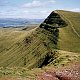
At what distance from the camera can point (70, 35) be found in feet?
540

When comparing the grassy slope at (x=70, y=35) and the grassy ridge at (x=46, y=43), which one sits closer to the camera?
the grassy ridge at (x=46, y=43)

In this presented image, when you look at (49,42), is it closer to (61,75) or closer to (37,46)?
(37,46)

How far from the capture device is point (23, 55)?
500 feet

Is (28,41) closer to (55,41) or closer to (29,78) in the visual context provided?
(55,41)

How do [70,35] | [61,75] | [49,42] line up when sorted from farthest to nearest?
1. [70,35]
2. [49,42]
3. [61,75]

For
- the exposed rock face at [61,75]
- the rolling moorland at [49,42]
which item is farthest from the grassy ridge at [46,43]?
the exposed rock face at [61,75]

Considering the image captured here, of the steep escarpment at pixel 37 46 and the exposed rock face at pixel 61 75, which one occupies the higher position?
the exposed rock face at pixel 61 75

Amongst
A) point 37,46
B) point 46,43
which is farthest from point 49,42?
point 37,46

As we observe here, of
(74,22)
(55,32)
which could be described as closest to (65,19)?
(74,22)

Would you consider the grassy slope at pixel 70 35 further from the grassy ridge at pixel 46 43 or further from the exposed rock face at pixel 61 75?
the exposed rock face at pixel 61 75

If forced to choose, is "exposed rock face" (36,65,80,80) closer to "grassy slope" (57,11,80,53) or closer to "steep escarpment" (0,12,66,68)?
"steep escarpment" (0,12,66,68)

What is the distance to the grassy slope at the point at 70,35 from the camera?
14362 centimetres

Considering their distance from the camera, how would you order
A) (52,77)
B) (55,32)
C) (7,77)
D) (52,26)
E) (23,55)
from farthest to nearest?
1. (52,26)
2. (55,32)
3. (23,55)
4. (52,77)
5. (7,77)

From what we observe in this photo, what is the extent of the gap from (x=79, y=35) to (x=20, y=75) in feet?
437
